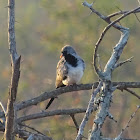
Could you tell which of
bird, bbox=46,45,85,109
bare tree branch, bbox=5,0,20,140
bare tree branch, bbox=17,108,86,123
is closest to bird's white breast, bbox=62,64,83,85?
bird, bbox=46,45,85,109

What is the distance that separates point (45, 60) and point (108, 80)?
42.7 ft

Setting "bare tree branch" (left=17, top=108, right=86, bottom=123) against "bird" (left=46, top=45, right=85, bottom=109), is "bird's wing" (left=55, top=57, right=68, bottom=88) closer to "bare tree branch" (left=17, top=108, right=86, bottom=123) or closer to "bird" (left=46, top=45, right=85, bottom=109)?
"bird" (left=46, top=45, right=85, bottom=109)

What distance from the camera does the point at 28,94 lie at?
10852 millimetres

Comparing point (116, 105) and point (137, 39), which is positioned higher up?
point (137, 39)

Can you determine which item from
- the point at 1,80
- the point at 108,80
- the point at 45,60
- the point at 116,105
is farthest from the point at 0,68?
the point at 108,80

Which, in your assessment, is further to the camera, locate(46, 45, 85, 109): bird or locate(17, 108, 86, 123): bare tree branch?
locate(46, 45, 85, 109): bird

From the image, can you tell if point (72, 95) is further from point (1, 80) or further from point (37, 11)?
point (37, 11)

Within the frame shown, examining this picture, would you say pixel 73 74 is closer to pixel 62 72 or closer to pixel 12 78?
pixel 62 72

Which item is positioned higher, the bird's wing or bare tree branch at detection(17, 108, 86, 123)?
the bird's wing

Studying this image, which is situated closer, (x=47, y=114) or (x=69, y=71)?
(x=47, y=114)

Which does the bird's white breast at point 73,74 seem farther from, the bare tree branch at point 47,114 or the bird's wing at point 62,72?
the bare tree branch at point 47,114

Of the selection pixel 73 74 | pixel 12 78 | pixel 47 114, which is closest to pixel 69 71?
pixel 73 74

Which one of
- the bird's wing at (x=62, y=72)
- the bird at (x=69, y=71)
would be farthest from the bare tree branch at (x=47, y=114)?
the bird's wing at (x=62, y=72)

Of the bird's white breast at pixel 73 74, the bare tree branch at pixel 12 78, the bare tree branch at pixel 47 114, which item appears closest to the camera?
the bare tree branch at pixel 12 78
